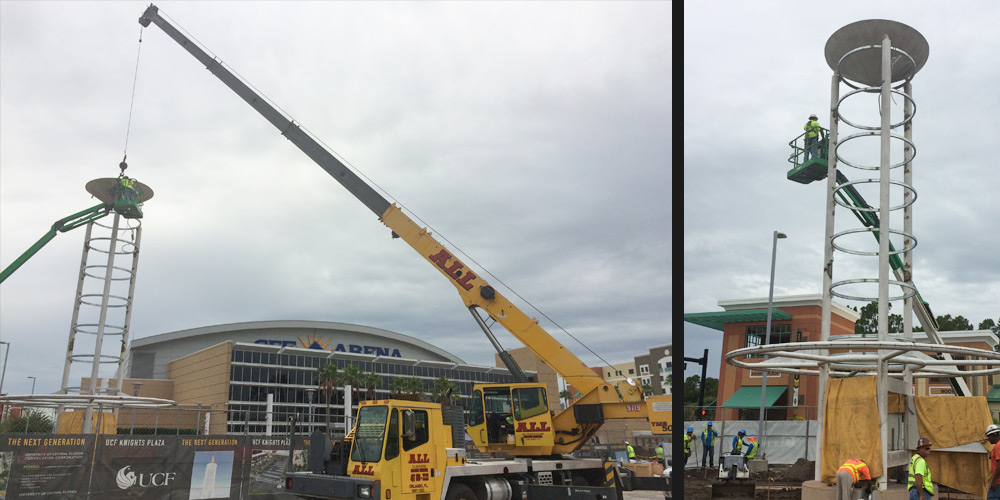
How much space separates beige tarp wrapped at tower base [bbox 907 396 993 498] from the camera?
15.8m

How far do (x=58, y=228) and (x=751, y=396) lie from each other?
3475 cm

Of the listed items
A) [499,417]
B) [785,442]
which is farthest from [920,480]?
[785,442]

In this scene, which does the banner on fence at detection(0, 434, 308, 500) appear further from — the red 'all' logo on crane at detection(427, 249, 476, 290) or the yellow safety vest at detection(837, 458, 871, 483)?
the yellow safety vest at detection(837, 458, 871, 483)

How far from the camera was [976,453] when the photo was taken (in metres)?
15.8

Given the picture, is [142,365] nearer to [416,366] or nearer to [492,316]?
[416,366]

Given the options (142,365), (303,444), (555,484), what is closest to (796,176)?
(555,484)

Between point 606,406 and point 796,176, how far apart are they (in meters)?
17.1

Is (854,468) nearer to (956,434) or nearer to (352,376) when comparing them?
(956,434)

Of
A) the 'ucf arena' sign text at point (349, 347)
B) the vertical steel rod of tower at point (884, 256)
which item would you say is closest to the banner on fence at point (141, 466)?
the vertical steel rod of tower at point (884, 256)

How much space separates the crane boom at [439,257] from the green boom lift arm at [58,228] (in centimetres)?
1007

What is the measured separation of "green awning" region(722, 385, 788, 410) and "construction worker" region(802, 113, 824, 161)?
50.4ft

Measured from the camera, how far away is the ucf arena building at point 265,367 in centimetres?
Answer: 5900

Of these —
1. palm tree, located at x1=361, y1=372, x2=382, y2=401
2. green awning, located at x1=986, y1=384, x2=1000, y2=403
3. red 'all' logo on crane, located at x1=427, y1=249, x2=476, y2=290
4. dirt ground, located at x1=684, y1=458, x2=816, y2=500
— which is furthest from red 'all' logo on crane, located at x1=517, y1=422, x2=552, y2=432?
palm tree, located at x1=361, y1=372, x2=382, y2=401

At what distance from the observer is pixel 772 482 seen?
21031 millimetres
